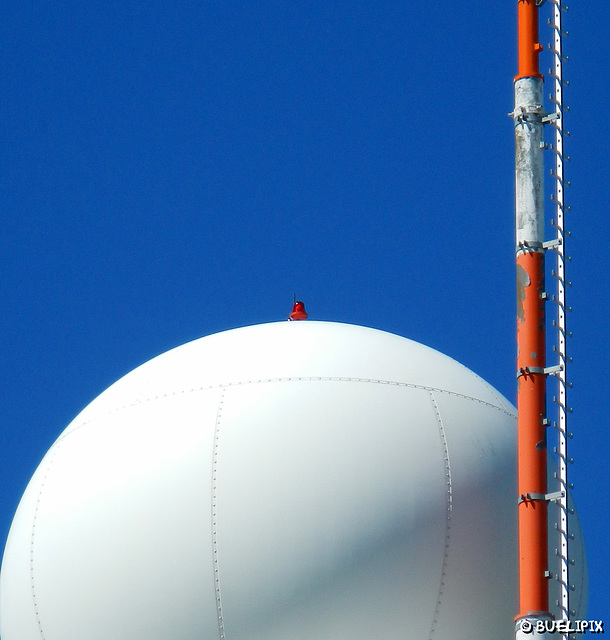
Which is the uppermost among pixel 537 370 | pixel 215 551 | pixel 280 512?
pixel 537 370

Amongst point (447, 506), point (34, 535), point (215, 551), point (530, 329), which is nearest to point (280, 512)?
point (215, 551)

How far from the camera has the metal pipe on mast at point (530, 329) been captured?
12414 millimetres

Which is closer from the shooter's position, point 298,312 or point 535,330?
point 535,330

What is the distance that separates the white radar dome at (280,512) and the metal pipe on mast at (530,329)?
1.31m

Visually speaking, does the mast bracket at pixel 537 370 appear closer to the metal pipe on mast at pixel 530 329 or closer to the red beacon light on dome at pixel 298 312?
the metal pipe on mast at pixel 530 329

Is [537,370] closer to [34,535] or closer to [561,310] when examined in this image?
[561,310]

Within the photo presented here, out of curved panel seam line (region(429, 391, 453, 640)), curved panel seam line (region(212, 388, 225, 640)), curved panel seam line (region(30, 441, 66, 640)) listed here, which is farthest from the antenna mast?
curved panel seam line (region(30, 441, 66, 640))

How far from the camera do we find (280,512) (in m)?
13.6

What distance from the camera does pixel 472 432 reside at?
14.6 metres

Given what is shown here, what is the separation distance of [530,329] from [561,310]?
1.05ft

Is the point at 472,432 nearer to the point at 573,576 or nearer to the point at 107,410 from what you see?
the point at 573,576

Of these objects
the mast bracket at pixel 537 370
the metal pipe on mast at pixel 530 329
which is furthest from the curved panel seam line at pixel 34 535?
the mast bracket at pixel 537 370

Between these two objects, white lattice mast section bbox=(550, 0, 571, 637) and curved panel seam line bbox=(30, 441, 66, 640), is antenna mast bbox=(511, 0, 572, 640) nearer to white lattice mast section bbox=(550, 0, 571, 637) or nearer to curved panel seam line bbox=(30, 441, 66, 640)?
white lattice mast section bbox=(550, 0, 571, 637)

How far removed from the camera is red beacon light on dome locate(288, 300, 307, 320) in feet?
55.3
